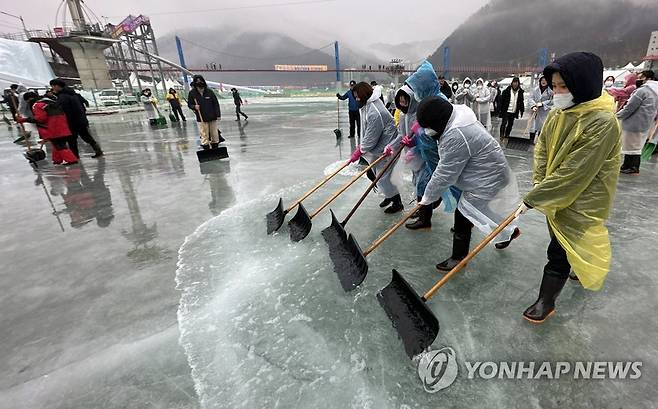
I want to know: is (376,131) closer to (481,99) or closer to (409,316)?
(409,316)

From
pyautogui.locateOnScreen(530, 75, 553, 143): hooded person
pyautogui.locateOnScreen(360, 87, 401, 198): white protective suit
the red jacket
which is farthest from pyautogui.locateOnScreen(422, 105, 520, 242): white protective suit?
the red jacket

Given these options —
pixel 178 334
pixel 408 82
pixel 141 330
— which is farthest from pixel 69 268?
pixel 408 82

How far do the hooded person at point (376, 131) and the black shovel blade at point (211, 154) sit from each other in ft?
12.9

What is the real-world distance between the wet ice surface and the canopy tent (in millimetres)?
33700

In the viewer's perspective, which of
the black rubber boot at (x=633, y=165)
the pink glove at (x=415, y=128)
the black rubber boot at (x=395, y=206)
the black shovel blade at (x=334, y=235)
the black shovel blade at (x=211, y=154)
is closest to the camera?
the black shovel blade at (x=334, y=235)

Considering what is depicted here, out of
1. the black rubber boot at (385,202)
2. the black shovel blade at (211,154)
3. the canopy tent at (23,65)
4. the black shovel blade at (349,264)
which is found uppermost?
the canopy tent at (23,65)

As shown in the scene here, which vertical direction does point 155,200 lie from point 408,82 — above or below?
below

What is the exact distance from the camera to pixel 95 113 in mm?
20000

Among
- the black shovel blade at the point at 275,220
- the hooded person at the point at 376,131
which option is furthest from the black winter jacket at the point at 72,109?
the hooded person at the point at 376,131

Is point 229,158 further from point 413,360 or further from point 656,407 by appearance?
point 656,407

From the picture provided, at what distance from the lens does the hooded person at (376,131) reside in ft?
11.7

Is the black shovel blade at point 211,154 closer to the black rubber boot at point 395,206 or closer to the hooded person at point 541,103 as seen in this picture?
the black rubber boot at point 395,206

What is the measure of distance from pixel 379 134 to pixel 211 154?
4224 mm

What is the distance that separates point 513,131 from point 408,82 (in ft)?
26.9
